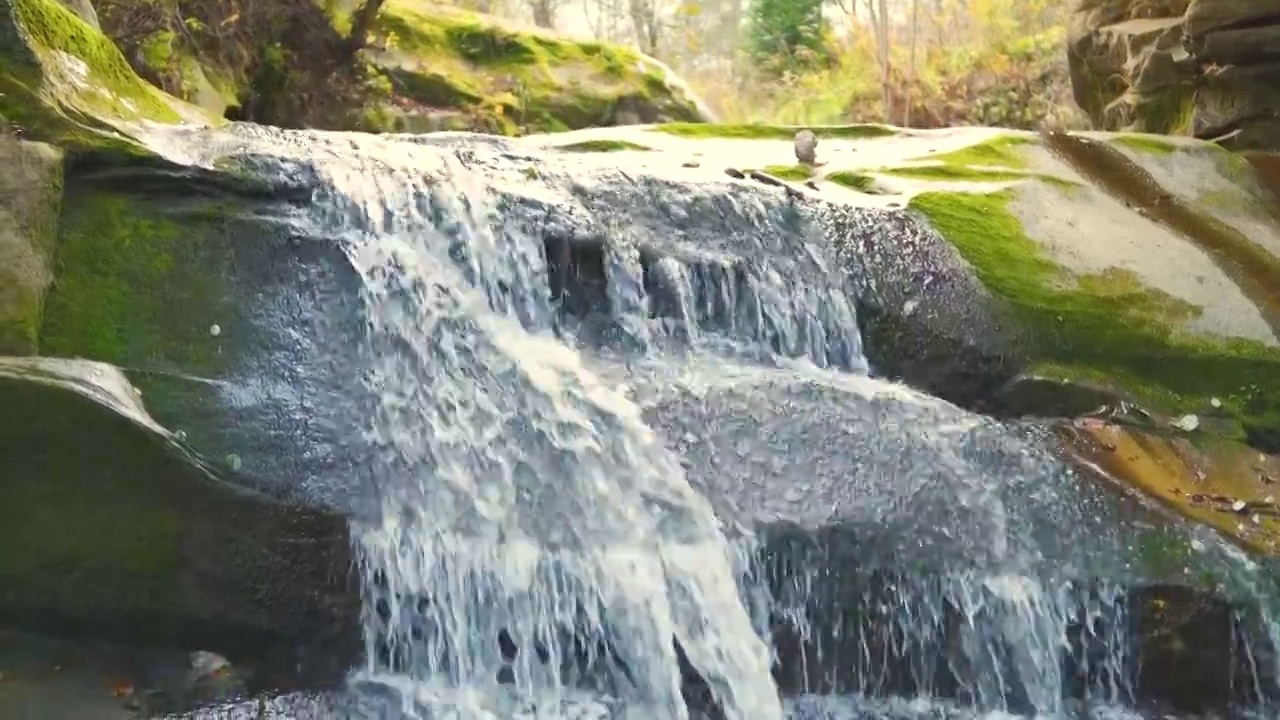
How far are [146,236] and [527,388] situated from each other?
156 cm

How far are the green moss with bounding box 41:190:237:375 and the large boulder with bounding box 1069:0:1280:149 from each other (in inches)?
243

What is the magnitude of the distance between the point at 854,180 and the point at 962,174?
2.14ft

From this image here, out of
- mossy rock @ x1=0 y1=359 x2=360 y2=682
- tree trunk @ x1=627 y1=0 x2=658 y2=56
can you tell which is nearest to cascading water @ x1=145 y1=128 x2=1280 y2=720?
mossy rock @ x1=0 y1=359 x2=360 y2=682

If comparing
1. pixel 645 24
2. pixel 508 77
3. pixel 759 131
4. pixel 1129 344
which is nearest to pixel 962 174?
pixel 1129 344

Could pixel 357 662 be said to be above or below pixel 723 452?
below

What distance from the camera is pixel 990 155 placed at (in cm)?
647

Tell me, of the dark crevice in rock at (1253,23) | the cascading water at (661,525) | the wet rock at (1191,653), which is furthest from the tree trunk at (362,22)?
the wet rock at (1191,653)

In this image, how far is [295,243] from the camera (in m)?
4.26

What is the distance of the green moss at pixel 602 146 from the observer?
21.4 feet

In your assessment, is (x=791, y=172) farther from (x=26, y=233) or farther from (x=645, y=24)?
(x=645, y=24)

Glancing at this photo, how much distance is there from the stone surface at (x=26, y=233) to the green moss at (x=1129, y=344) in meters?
4.01

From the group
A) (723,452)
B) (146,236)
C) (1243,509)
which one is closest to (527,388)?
(723,452)

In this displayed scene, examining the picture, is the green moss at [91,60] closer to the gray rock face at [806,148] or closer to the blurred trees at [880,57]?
the gray rock face at [806,148]

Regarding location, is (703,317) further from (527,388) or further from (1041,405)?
(1041,405)
